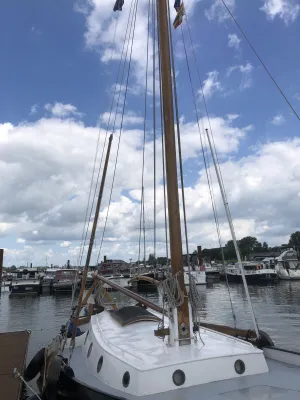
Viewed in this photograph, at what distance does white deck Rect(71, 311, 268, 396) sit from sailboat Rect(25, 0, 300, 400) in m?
0.01

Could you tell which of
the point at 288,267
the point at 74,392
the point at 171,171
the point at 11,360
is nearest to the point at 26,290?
the point at 11,360

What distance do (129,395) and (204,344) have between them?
212 centimetres

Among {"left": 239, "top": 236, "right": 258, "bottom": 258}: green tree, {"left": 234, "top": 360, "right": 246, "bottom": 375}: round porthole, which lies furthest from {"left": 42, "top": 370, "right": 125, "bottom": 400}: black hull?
{"left": 239, "top": 236, "right": 258, "bottom": 258}: green tree

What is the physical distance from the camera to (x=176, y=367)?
6.30 m

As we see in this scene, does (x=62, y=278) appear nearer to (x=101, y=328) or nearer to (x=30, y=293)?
(x=30, y=293)

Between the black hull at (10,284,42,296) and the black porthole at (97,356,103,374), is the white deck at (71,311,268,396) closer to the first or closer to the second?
the black porthole at (97,356,103,374)

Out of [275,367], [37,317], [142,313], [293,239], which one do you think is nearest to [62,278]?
[37,317]

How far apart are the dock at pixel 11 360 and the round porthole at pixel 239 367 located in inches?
206

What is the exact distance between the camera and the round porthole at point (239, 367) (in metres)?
6.73

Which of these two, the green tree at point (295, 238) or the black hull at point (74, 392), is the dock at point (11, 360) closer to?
the black hull at point (74, 392)

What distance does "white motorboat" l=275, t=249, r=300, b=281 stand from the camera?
228 feet

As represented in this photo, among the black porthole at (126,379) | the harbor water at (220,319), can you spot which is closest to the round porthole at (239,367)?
the black porthole at (126,379)

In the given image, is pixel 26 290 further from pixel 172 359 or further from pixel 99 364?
pixel 172 359

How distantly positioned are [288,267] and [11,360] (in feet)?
235
